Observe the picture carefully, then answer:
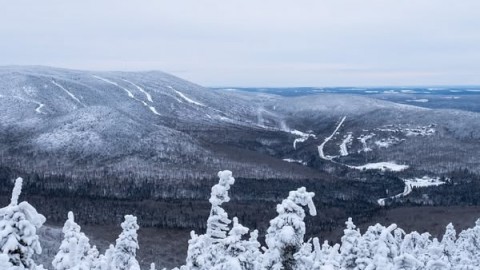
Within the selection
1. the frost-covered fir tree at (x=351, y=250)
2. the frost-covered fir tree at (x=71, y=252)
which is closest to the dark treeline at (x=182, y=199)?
the frost-covered fir tree at (x=351, y=250)

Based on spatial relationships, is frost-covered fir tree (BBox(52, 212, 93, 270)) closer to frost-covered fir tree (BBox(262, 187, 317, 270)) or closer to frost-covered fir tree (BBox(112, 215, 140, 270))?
frost-covered fir tree (BBox(112, 215, 140, 270))

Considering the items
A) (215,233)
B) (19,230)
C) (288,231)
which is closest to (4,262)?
(19,230)

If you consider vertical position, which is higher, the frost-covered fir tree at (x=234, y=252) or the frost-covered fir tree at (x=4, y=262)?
the frost-covered fir tree at (x=4, y=262)

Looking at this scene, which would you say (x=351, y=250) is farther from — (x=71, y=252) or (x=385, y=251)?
(x=71, y=252)

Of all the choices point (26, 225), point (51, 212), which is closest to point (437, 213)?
point (51, 212)

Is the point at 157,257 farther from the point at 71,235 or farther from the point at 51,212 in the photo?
the point at 71,235

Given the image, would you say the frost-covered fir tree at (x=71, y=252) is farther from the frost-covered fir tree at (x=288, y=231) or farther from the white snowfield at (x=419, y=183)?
the white snowfield at (x=419, y=183)
